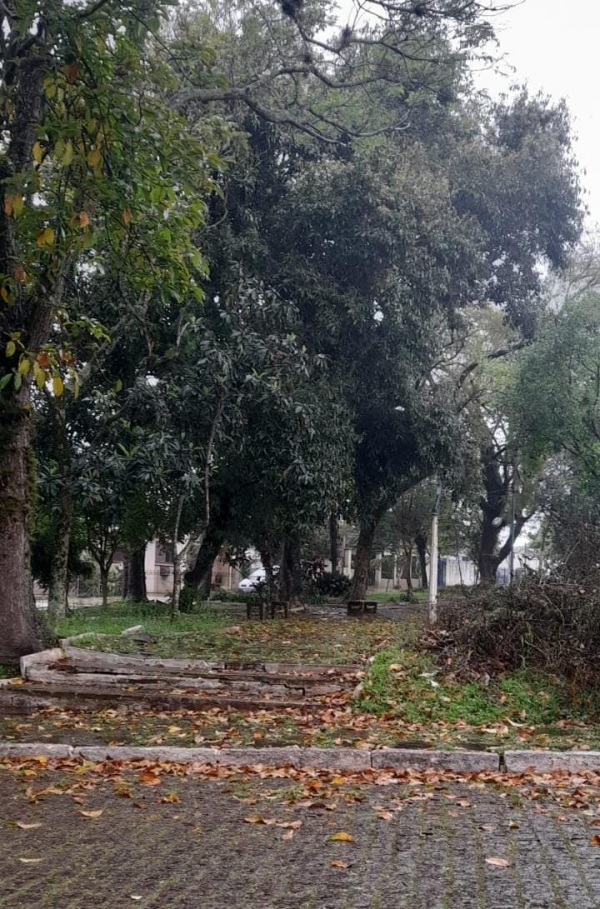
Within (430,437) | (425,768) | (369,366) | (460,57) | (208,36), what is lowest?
(425,768)

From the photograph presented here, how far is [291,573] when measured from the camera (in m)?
26.3

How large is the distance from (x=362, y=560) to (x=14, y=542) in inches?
677

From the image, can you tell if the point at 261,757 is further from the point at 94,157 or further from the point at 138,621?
the point at 138,621

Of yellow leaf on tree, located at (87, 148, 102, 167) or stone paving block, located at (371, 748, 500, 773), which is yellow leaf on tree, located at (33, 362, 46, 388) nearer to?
yellow leaf on tree, located at (87, 148, 102, 167)

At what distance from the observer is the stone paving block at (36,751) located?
727 cm

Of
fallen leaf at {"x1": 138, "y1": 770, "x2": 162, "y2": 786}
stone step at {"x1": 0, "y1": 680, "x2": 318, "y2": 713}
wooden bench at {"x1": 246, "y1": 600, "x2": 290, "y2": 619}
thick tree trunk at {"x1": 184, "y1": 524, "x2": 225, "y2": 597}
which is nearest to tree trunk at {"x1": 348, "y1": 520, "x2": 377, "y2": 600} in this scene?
wooden bench at {"x1": 246, "y1": 600, "x2": 290, "y2": 619}

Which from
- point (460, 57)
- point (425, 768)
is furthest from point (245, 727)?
point (460, 57)

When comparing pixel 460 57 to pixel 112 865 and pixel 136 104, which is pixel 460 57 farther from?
pixel 112 865

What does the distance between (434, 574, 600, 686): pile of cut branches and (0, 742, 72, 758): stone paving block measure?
4.58m

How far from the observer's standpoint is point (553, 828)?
5.45 m

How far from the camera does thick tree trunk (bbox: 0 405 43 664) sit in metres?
10.9

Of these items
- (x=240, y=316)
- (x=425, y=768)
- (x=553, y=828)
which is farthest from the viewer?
(x=240, y=316)

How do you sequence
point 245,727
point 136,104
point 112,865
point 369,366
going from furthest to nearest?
point 369,366 → point 136,104 → point 245,727 → point 112,865

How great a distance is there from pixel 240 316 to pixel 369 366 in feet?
15.5
